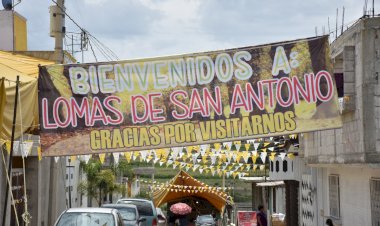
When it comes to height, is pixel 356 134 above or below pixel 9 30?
below

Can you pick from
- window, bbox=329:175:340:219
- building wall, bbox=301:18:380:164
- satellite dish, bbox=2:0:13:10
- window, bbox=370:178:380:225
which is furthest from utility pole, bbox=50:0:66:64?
window, bbox=370:178:380:225

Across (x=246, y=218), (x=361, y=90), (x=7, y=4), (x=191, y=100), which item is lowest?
Answer: (x=246, y=218)

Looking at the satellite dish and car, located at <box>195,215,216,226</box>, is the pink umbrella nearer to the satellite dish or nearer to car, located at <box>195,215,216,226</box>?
car, located at <box>195,215,216,226</box>

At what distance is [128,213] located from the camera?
786 inches

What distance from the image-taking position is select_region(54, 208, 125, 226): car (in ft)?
47.2

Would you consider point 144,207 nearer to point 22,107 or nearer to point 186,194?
point 22,107

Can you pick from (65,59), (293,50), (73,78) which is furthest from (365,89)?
(65,59)

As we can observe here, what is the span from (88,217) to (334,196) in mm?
8947

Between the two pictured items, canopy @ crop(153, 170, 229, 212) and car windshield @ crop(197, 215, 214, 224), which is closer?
car windshield @ crop(197, 215, 214, 224)

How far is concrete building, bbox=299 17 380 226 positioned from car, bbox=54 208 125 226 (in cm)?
612

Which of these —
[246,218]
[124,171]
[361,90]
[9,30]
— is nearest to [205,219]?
[246,218]

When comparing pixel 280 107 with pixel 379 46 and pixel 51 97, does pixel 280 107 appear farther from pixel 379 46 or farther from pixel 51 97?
pixel 51 97

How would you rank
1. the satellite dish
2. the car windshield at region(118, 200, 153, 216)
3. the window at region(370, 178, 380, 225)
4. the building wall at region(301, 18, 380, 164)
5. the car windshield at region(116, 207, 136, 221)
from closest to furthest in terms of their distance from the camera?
the building wall at region(301, 18, 380, 164), the window at region(370, 178, 380, 225), the car windshield at region(116, 207, 136, 221), the car windshield at region(118, 200, 153, 216), the satellite dish

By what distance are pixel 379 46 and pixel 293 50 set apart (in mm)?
2708
